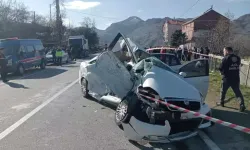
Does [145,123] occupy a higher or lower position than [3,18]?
lower

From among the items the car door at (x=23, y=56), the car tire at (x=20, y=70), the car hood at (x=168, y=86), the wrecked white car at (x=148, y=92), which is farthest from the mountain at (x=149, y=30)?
the car hood at (x=168, y=86)

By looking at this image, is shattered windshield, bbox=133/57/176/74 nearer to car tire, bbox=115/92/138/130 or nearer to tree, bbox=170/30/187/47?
car tire, bbox=115/92/138/130

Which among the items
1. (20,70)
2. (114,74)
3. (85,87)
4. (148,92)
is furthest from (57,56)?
(148,92)

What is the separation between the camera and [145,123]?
15.3 ft

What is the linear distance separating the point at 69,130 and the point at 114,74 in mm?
1634

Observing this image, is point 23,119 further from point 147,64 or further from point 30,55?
point 30,55

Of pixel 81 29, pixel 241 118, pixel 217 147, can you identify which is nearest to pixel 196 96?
pixel 217 147

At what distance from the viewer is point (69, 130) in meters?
5.70

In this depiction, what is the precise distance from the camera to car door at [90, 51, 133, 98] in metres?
6.14

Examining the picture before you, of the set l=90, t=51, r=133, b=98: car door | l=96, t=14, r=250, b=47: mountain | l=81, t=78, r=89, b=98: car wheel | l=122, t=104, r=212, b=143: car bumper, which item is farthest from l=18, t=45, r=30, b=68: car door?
l=96, t=14, r=250, b=47: mountain

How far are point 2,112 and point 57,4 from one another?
41397 millimetres

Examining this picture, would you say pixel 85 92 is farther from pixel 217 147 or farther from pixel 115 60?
pixel 217 147

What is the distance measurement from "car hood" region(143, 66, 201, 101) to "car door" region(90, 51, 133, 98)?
0.65 meters

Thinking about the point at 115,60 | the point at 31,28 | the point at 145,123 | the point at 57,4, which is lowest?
the point at 145,123
